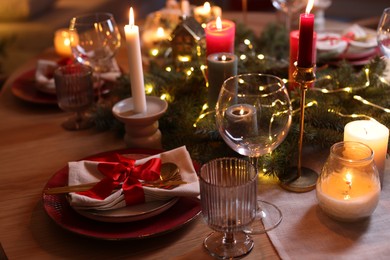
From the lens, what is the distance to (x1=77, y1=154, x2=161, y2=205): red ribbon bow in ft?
2.96

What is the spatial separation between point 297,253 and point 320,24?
1.24 metres

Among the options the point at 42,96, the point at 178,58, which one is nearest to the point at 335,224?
the point at 178,58

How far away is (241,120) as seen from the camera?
2.97 feet

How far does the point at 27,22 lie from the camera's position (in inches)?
124

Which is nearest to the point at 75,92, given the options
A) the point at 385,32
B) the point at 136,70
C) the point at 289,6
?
the point at 136,70

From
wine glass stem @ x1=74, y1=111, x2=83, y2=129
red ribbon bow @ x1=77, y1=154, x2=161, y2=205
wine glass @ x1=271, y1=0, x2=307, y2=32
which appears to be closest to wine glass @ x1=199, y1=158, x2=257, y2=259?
red ribbon bow @ x1=77, y1=154, x2=161, y2=205

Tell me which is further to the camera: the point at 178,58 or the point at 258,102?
the point at 178,58

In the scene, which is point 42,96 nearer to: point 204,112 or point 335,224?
point 204,112

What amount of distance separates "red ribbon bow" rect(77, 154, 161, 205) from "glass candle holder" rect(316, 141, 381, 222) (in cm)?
29

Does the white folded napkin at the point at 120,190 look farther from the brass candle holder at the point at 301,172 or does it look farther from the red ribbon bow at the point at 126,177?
the brass candle holder at the point at 301,172

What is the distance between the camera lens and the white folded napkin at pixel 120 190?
2.92ft

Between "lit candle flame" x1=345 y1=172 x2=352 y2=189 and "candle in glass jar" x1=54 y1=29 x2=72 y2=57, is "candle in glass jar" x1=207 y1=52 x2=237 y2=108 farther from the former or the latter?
"candle in glass jar" x1=54 y1=29 x2=72 y2=57

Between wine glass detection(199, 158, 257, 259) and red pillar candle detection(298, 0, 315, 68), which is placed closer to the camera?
wine glass detection(199, 158, 257, 259)

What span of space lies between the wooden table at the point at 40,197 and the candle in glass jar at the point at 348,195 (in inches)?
4.8
